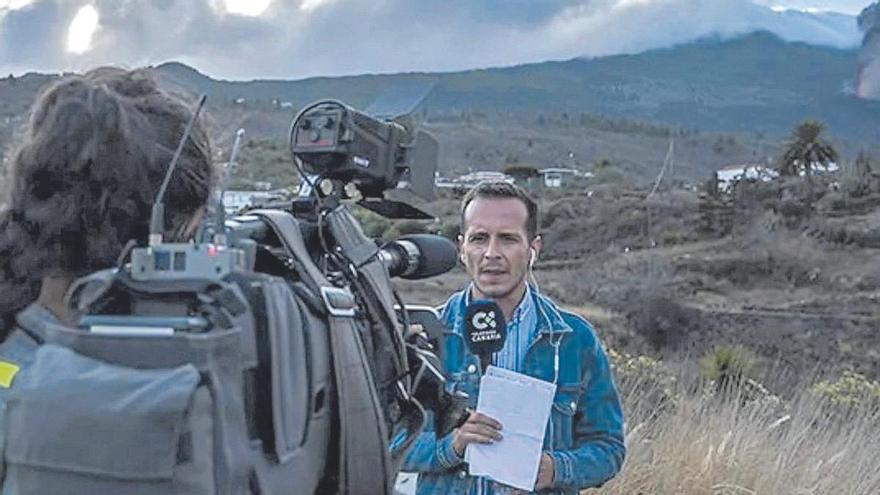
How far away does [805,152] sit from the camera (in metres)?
45.5

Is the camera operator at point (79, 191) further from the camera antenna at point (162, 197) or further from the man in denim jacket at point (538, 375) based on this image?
the man in denim jacket at point (538, 375)

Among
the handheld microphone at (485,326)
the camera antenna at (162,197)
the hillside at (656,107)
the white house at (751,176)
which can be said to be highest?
the hillside at (656,107)

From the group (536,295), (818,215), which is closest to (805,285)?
(818,215)

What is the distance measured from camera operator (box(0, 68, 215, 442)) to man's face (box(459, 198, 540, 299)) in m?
1.58

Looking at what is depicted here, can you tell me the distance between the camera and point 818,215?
39.6 metres

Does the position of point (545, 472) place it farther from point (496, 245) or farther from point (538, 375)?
point (496, 245)

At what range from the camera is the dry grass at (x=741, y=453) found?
16.5 ft

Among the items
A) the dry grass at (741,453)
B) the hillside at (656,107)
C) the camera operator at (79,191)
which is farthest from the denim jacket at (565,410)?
the hillside at (656,107)

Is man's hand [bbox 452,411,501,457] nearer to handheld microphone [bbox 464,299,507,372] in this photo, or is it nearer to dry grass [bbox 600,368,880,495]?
handheld microphone [bbox 464,299,507,372]

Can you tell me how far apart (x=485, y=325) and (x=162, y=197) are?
54.4 inches

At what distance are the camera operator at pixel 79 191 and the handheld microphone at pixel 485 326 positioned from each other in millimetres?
1283

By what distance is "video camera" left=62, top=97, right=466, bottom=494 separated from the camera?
1.44 m

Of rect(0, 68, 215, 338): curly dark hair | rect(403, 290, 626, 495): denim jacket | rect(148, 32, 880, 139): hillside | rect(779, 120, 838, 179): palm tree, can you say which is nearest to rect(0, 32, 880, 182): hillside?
rect(148, 32, 880, 139): hillside

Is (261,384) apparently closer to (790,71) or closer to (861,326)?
(861,326)
